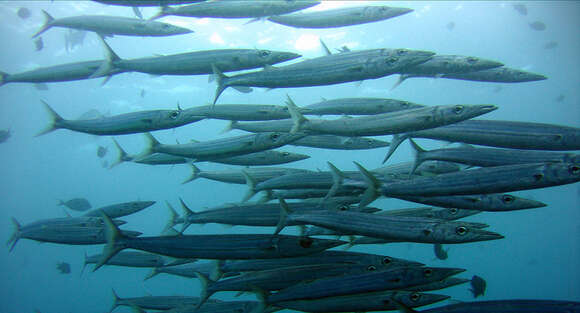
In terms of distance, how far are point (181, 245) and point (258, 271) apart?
101 centimetres

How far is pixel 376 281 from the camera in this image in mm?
3191

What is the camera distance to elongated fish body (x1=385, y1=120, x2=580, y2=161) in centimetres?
342

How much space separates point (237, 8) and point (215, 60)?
3.15 ft

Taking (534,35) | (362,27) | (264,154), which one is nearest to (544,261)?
(534,35)

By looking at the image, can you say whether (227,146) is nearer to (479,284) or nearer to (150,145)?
(150,145)

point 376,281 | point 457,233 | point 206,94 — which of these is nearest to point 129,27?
point 376,281

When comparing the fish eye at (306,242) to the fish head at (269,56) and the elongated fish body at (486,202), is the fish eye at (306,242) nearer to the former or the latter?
the elongated fish body at (486,202)

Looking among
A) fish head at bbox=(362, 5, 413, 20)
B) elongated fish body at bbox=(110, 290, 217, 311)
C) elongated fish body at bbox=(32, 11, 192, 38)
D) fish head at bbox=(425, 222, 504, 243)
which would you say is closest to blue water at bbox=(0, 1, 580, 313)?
elongated fish body at bbox=(110, 290, 217, 311)

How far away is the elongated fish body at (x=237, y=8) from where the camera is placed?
14.8 feet

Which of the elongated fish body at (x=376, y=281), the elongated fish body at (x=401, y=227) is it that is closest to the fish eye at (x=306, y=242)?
the elongated fish body at (x=401, y=227)

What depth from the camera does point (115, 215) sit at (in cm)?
600

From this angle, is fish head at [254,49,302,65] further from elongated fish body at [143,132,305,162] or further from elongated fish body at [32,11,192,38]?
elongated fish body at [32,11,192,38]

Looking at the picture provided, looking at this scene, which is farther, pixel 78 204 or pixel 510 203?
pixel 78 204

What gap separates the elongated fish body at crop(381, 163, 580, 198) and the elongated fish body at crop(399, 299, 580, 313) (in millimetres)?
1136
